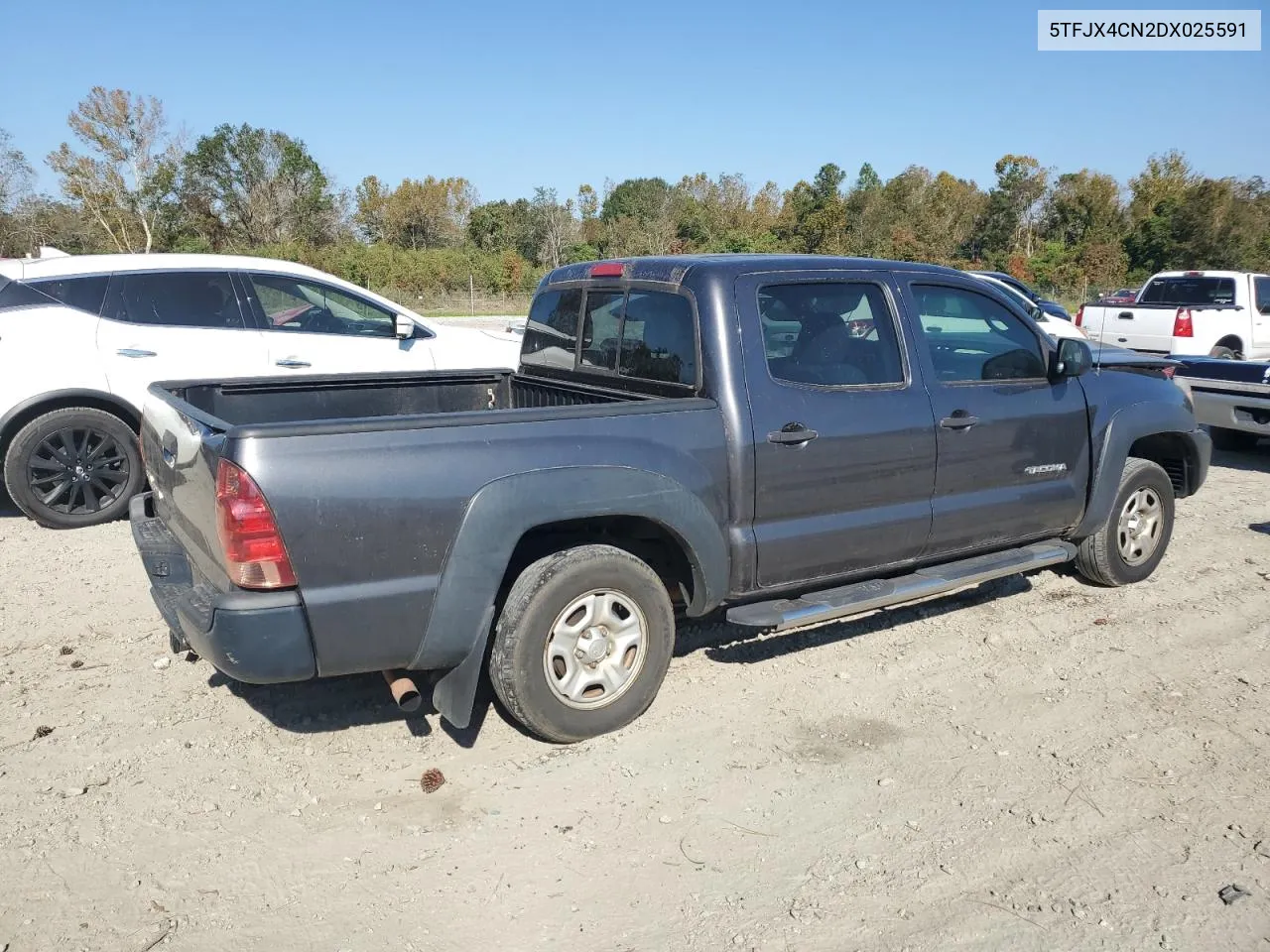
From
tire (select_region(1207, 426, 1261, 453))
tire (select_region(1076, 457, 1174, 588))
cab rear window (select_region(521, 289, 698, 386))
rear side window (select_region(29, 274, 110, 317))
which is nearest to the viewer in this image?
cab rear window (select_region(521, 289, 698, 386))

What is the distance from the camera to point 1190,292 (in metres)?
14.9

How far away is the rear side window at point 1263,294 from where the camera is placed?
1443 centimetres

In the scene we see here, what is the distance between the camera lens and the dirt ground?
9.30ft

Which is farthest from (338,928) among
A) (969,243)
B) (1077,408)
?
(969,243)

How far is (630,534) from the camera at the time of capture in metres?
4.05

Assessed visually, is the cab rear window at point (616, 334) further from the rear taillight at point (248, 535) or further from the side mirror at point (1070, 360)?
the side mirror at point (1070, 360)

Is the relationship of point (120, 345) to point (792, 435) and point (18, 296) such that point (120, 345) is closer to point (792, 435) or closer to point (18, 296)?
point (18, 296)

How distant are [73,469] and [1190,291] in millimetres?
14976

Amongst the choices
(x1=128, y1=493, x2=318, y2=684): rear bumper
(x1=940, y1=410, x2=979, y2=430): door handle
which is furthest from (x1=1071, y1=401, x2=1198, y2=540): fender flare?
(x1=128, y1=493, x2=318, y2=684): rear bumper

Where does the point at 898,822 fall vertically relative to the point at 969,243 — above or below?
below

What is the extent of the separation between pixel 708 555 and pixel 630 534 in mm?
352

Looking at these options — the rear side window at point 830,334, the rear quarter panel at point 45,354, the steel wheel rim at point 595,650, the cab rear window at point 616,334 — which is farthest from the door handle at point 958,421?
the rear quarter panel at point 45,354

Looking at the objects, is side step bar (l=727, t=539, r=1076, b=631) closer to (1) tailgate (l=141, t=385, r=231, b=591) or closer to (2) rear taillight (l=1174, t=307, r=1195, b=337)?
(1) tailgate (l=141, t=385, r=231, b=591)

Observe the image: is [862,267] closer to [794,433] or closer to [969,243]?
[794,433]
